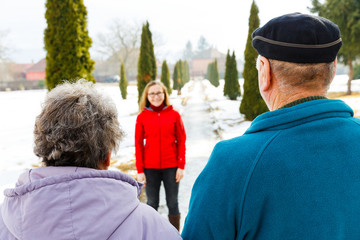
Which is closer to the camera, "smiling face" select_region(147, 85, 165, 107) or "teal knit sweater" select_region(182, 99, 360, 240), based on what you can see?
"teal knit sweater" select_region(182, 99, 360, 240)

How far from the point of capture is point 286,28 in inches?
34.3

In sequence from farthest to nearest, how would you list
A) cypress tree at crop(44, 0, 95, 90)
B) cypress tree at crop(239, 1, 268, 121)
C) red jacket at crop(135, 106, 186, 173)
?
cypress tree at crop(239, 1, 268, 121) < cypress tree at crop(44, 0, 95, 90) < red jacket at crop(135, 106, 186, 173)

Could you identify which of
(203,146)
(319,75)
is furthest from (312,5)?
(319,75)

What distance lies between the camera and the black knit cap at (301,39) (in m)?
0.86

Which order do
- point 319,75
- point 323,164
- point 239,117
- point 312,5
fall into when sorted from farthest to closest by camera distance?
point 312,5
point 239,117
point 319,75
point 323,164

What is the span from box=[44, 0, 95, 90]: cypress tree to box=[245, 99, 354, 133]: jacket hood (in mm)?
6248

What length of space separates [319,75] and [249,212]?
1.71 ft

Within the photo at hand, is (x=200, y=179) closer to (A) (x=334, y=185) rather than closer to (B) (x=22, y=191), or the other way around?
(A) (x=334, y=185)

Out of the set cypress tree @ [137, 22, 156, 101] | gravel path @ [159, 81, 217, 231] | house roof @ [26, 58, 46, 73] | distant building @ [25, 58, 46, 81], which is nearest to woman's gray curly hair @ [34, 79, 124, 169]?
gravel path @ [159, 81, 217, 231]

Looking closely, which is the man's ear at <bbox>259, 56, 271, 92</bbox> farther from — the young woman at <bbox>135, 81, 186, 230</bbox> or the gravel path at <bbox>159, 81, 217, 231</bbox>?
the gravel path at <bbox>159, 81, 217, 231</bbox>

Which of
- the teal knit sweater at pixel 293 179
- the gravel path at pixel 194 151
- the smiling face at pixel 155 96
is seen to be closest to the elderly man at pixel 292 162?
the teal knit sweater at pixel 293 179

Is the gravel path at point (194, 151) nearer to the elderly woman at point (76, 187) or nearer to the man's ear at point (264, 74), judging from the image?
the elderly woman at point (76, 187)

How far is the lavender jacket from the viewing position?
88 cm

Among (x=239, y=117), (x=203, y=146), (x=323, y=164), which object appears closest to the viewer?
(x=323, y=164)
